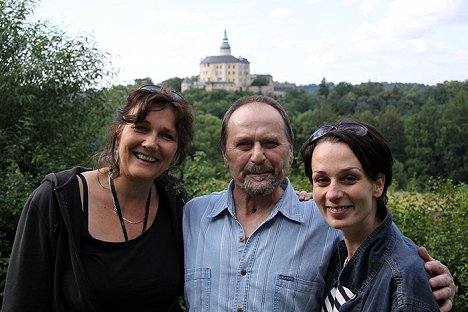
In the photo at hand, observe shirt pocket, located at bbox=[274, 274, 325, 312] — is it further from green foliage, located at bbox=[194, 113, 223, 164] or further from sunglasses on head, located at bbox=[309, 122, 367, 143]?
green foliage, located at bbox=[194, 113, 223, 164]

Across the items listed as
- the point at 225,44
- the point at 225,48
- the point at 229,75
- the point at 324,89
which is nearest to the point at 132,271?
the point at 324,89

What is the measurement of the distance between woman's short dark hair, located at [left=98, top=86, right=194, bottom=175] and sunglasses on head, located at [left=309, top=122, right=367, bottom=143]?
2.68ft

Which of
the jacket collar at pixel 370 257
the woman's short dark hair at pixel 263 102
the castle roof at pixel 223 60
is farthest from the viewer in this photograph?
the castle roof at pixel 223 60

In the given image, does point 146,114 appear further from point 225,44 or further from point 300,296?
point 225,44

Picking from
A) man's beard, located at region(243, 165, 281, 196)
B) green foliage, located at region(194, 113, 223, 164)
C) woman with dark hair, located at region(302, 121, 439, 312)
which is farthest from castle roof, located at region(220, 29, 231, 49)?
woman with dark hair, located at region(302, 121, 439, 312)

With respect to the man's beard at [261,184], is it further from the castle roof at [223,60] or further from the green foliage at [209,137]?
the castle roof at [223,60]

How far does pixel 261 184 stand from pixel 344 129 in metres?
0.72

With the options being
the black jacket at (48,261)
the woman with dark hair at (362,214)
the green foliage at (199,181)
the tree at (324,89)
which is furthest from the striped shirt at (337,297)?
the tree at (324,89)

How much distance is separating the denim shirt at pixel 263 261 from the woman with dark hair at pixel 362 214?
0.29 meters

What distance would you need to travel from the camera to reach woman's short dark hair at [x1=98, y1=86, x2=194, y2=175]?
9.34 feet

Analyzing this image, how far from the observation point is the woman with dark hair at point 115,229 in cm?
268

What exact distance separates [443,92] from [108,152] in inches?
3182

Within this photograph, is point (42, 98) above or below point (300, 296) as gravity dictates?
above

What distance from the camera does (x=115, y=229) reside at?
290cm
